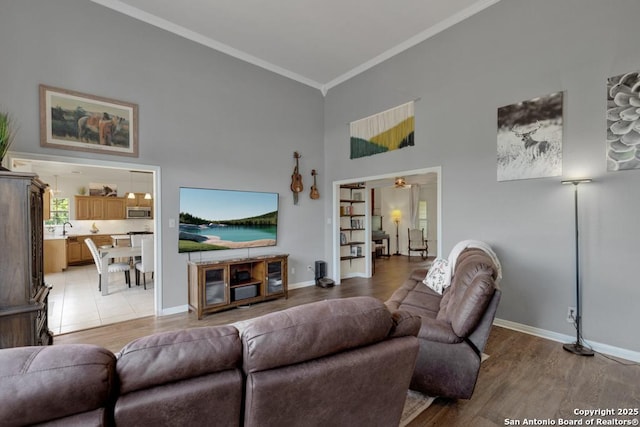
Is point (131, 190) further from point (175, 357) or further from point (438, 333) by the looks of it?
point (438, 333)

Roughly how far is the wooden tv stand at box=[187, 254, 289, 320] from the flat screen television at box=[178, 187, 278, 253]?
322mm

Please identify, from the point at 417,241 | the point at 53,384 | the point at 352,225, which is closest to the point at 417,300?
the point at 53,384

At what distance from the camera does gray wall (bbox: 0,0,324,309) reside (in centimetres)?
304

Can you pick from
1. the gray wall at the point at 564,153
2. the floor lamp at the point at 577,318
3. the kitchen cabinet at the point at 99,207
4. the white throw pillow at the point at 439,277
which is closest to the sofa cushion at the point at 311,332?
the white throw pillow at the point at 439,277

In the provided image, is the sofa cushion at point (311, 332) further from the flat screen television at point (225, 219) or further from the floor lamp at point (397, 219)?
the floor lamp at point (397, 219)

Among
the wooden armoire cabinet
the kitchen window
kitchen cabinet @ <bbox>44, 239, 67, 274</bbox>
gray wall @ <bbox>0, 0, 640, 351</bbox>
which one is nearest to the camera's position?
the wooden armoire cabinet

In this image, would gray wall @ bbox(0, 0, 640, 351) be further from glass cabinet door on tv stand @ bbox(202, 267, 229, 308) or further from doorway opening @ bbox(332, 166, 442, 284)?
doorway opening @ bbox(332, 166, 442, 284)

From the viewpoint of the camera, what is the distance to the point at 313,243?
5.52m

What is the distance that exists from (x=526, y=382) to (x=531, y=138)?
2499 mm

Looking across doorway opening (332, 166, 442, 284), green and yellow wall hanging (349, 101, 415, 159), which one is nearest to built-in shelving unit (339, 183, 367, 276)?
doorway opening (332, 166, 442, 284)

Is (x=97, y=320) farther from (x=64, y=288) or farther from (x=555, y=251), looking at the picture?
(x=555, y=251)

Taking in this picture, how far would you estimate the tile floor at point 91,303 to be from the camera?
3607 mm

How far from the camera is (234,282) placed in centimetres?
424

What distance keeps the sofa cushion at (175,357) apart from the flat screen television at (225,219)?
3376 mm
